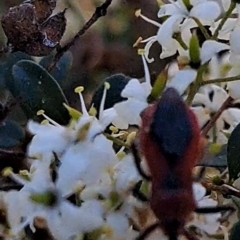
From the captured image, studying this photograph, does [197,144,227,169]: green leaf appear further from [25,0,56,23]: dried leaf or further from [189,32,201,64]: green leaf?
[25,0,56,23]: dried leaf

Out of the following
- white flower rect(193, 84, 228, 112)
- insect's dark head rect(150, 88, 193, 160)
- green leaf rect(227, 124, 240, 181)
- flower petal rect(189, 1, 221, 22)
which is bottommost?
green leaf rect(227, 124, 240, 181)

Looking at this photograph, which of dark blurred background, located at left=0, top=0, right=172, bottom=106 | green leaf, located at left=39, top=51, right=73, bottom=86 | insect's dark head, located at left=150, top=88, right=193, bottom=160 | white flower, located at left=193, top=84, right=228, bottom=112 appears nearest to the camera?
insect's dark head, located at left=150, top=88, right=193, bottom=160

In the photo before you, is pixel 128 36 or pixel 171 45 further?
pixel 128 36

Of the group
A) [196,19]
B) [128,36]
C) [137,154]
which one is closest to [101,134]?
[137,154]

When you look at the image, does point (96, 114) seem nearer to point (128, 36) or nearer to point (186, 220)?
point (186, 220)

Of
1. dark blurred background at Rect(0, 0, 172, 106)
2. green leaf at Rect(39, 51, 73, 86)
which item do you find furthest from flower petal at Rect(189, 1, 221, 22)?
dark blurred background at Rect(0, 0, 172, 106)

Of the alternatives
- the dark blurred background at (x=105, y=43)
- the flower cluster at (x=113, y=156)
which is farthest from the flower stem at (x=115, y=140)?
the dark blurred background at (x=105, y=43)
